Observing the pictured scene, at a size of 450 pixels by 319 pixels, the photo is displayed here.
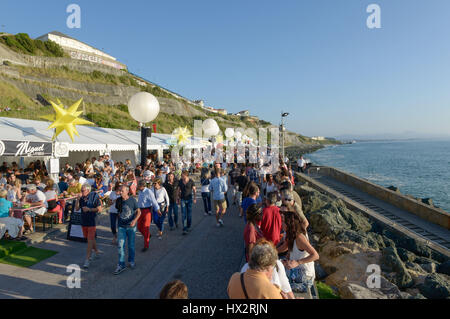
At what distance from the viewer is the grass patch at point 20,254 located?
547cm

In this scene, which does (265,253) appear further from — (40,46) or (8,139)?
(40,46)

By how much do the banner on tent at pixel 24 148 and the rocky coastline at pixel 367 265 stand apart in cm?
973

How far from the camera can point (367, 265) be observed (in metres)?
5.64

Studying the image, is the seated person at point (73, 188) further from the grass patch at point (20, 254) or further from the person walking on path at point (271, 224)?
the person walking on path at point (271, 224)

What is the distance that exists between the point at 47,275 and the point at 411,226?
43.1 feet

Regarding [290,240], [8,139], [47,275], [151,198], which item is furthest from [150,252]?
[8,139]

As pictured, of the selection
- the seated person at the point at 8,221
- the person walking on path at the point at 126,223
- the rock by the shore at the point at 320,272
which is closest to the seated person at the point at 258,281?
the person walking on path at the point at 126,223

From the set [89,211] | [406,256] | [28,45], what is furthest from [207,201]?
[28,45]

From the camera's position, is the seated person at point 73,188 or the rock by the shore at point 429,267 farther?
the seated person at point 73,188

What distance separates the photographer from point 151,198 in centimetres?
620

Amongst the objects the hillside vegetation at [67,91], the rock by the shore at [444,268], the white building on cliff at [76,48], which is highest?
the white building on cliff at [76,48]

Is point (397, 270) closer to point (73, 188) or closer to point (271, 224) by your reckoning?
point (271, 224)

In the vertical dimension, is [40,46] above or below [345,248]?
above

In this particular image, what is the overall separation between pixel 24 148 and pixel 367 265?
10790 mm
